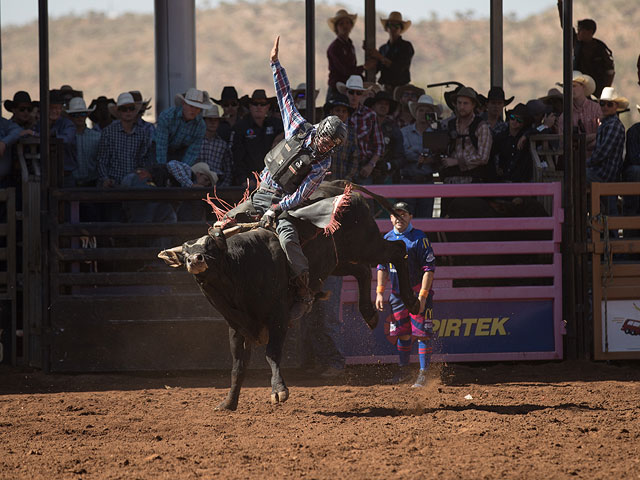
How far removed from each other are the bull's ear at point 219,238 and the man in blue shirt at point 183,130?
3429mm

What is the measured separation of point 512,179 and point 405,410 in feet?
12.4

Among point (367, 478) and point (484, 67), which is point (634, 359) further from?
point (484, 67)

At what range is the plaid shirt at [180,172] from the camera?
9562mm

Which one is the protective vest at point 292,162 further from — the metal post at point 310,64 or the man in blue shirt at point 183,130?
the man in blue shirt at point 183,130

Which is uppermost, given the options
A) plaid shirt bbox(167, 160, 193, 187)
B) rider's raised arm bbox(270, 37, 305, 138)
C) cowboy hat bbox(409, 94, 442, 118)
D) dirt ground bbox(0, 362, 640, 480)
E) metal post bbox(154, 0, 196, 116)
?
metal post bbox(154, 0, 196, 116)

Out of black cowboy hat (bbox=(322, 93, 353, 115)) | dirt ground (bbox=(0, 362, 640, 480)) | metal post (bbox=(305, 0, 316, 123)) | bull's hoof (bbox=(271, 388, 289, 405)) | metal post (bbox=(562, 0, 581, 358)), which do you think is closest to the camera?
dirt ground (bbox=(0, 362, 640, 480))

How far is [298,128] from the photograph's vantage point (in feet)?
24.2

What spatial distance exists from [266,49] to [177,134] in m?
73.4

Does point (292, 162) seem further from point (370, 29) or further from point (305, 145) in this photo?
point (370, 29)

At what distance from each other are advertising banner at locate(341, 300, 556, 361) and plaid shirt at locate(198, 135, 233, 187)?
6.56 ft

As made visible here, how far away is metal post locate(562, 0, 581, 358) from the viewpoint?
9.30m

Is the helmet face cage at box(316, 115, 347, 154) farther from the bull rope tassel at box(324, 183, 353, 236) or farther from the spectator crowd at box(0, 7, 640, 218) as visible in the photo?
the spectator crowd at box(0, 7, 640, 218)

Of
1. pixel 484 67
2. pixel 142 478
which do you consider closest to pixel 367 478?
pixel 142 478

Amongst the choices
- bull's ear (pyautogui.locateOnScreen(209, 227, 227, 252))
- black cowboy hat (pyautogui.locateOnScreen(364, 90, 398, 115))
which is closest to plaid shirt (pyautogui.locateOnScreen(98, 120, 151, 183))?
black cowboy hat (pyautogui.locateOnScreen(364, 90, 398, 115))
